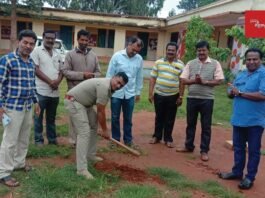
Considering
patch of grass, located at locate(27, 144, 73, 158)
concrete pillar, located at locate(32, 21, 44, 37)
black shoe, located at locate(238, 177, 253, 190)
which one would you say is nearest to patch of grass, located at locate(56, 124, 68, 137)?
patch of grass, located at locate(27, 144, 73, 158)

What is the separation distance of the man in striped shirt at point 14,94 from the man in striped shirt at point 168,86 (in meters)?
2.48

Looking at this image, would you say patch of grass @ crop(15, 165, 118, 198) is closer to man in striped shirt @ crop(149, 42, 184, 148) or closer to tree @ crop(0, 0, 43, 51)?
man in striped shirt @ crop(149, 42, 184, 148)

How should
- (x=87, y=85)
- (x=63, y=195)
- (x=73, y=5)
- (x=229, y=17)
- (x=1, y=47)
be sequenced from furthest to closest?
(x=73, y=5) → (x=1, y=47) → (x=229, y=17) → (x=87, y=85) → (x=63, y=195)

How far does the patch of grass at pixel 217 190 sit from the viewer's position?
4.34m

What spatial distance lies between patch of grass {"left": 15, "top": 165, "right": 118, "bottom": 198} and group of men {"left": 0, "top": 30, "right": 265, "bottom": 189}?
0.15 meters

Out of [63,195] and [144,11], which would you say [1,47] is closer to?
[144,11]

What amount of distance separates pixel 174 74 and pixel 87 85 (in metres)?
2.00

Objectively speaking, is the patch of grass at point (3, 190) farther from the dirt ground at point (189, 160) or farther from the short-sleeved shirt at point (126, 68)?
the short-sleeved shirt at point (126, 68)

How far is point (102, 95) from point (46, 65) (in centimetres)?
146

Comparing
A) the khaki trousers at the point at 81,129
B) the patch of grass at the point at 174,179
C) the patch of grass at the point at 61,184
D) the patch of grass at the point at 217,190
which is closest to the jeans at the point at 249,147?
the patch of grass at the point at 217,190

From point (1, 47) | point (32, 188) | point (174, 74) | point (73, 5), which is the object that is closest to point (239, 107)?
point (174, 74)

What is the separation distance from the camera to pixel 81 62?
550 cm

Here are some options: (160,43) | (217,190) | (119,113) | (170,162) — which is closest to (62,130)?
(119,113)

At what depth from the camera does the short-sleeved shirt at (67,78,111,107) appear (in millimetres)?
4238
